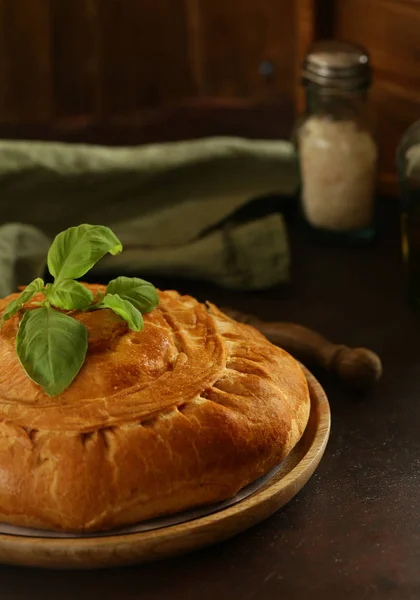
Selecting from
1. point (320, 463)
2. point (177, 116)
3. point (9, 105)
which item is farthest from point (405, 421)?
point (9, 105)

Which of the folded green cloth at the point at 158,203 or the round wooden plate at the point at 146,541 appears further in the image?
the folded green cloth at the point at 158,203

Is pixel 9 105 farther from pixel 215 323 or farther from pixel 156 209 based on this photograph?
pixel 215 323

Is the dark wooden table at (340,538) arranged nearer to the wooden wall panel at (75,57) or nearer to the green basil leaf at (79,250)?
the green basil leaf at (79,250)

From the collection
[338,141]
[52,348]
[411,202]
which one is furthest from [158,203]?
[52,348]

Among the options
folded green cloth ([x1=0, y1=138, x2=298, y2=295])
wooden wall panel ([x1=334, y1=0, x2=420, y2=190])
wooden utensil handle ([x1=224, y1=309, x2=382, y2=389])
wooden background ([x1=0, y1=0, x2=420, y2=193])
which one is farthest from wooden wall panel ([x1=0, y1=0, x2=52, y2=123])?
wooden utensil handle ([x1=224, y1=309, x2=382, y2=389])

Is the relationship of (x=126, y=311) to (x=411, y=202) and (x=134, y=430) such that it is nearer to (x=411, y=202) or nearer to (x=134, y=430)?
(x=134, y=430)

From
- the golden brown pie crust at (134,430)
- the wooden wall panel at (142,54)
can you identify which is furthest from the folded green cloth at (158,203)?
the wooden wall panel at (142,54)
